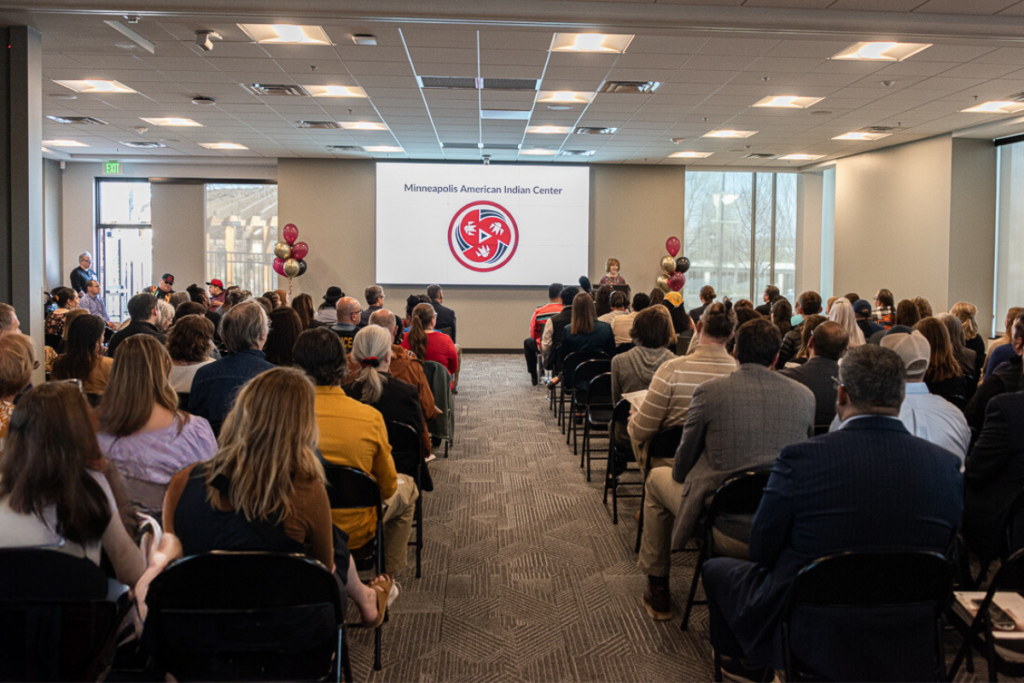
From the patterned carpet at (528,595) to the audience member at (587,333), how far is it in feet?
3.64

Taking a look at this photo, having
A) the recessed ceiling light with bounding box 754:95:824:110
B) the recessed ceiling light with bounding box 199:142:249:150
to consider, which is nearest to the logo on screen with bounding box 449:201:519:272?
the recessed ceiling light with bounding box 199:142:249:150

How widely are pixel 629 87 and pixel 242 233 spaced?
10324mm

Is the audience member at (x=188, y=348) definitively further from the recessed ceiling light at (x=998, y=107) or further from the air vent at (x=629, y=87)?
the recessed ceiling light at (x=998, y=107)

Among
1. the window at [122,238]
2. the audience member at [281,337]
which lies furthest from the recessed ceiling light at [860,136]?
the window at [122,238]

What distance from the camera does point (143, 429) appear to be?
2.66m

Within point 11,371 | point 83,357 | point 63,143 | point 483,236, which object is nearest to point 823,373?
point 11,371

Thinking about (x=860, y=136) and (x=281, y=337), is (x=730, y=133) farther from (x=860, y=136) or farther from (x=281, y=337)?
(x=281, y=337)

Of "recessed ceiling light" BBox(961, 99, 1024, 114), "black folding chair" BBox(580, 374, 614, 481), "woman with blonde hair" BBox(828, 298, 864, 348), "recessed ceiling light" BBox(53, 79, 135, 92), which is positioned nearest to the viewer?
"woman with blonde hair" BBox(828, 298, 864, 348)

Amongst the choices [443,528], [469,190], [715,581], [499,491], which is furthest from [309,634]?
[469,190]

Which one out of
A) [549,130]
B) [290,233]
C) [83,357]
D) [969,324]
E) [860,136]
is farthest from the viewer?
[290,233]

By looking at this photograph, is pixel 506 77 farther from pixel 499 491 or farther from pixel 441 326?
pixel 499 491

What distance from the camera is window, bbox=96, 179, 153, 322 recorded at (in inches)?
619

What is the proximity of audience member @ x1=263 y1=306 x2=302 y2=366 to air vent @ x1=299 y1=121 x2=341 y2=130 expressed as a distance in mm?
6512

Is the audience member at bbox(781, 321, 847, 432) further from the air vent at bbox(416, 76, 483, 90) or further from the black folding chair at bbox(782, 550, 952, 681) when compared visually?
the air vent at bbox(416, 76, 483, 90)
